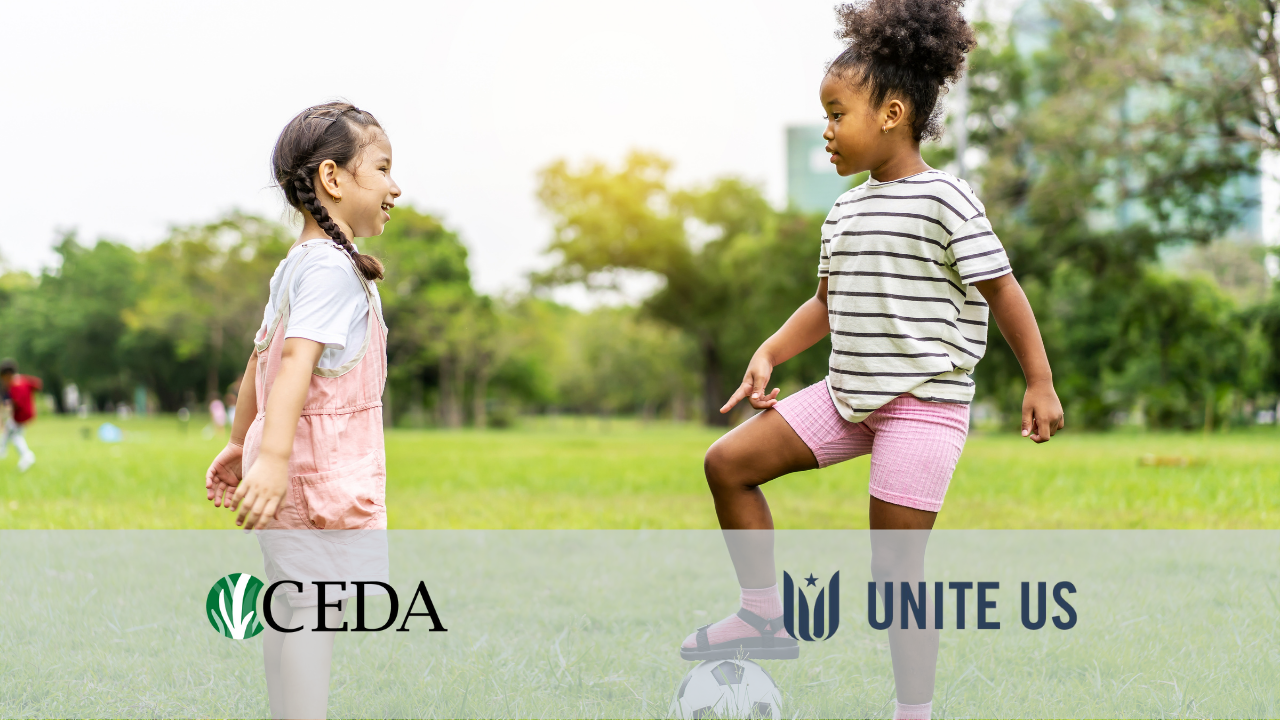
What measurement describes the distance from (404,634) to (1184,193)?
65.1 feet

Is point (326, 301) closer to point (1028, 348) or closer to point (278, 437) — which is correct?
point (278, 437)

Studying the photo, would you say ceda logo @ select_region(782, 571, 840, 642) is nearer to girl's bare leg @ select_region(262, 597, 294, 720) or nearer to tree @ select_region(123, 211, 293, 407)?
girl's bare leg @ select_region(262, 597, 294, 720)

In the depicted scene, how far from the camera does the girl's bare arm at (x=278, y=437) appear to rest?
1.95 m

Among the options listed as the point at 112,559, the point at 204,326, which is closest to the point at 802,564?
the point at 112,559

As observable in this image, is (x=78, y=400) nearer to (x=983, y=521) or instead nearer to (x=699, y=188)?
(x=699, y=188)

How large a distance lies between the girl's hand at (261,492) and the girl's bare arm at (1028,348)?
1596mm

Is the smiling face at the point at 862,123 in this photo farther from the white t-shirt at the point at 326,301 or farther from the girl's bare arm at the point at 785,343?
the white t-shirt at the point at 326,301

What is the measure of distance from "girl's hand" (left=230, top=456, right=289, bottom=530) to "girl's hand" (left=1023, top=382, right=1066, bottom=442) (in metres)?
1.63

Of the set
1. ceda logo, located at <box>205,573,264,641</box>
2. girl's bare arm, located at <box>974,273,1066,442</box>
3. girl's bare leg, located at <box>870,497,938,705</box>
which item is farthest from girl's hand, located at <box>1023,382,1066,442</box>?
ceda logo, located at <box>205,573,264,641</box>

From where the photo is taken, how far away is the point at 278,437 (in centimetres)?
198

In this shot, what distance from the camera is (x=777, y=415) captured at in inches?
99.7

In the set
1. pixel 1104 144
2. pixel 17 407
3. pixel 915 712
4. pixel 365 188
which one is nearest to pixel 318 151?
Answer: pixel 365 188

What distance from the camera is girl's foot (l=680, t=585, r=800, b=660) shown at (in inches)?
102

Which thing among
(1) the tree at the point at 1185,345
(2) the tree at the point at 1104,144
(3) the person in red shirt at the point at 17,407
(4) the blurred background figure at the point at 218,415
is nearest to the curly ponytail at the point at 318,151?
(3) the person in red shirt at the point at 17,407
